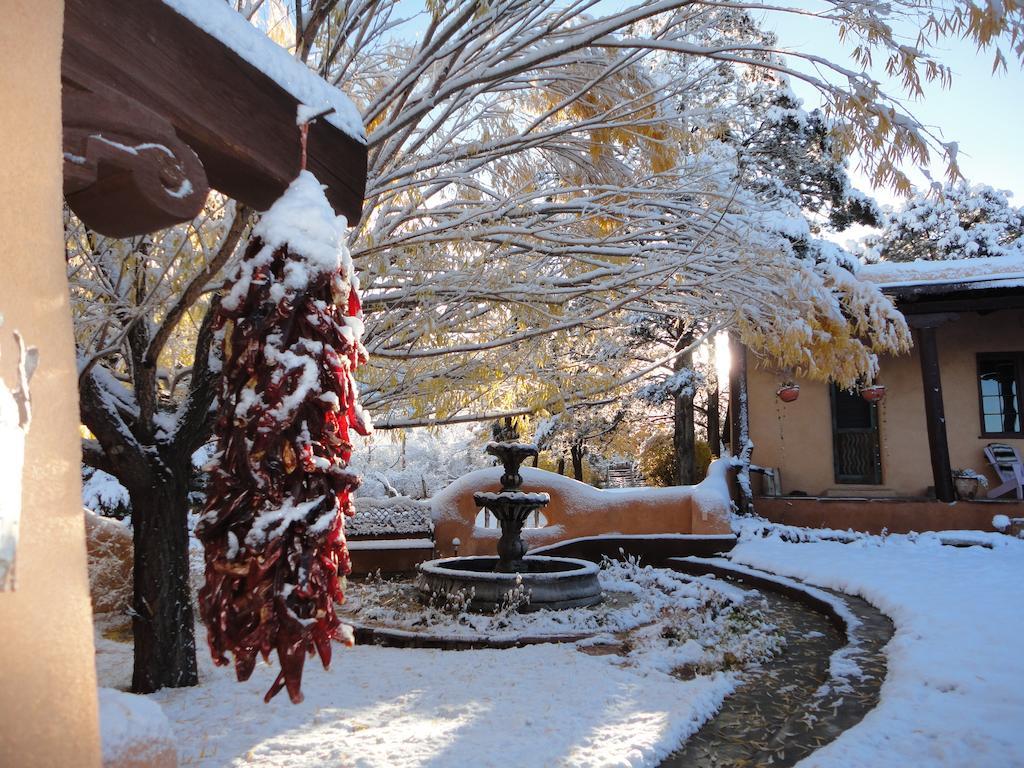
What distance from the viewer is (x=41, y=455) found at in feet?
3.85

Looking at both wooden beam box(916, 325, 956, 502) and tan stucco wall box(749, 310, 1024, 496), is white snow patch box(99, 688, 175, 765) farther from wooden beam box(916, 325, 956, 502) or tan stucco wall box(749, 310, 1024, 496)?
tan stucco wall box(749, 310, 1024, 496)

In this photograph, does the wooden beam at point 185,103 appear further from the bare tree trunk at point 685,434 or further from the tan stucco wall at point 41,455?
the bare tree trunk at point 685,434

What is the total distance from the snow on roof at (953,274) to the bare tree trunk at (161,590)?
41.3 feet

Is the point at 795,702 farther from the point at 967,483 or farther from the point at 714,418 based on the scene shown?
the point at 714,418

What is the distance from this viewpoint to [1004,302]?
13.2m

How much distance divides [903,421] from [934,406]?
224cm

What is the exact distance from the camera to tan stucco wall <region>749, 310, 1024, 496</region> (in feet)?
48.1

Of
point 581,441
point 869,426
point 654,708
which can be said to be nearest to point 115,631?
point 654,708

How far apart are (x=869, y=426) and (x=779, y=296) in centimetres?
1125

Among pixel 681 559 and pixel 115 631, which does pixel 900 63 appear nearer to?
pixel 115 631

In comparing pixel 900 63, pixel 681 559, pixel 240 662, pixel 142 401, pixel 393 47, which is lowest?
pixel 681 559

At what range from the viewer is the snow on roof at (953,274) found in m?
12.8

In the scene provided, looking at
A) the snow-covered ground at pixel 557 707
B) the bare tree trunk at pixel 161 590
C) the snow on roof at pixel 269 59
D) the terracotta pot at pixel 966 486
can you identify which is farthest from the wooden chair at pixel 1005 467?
the snow on roof at pixel 269 59

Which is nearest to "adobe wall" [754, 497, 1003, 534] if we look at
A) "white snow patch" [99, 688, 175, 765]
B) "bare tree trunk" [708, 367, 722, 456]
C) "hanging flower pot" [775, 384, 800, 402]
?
"hanging flower pot" [775, 384, 800, 402]
